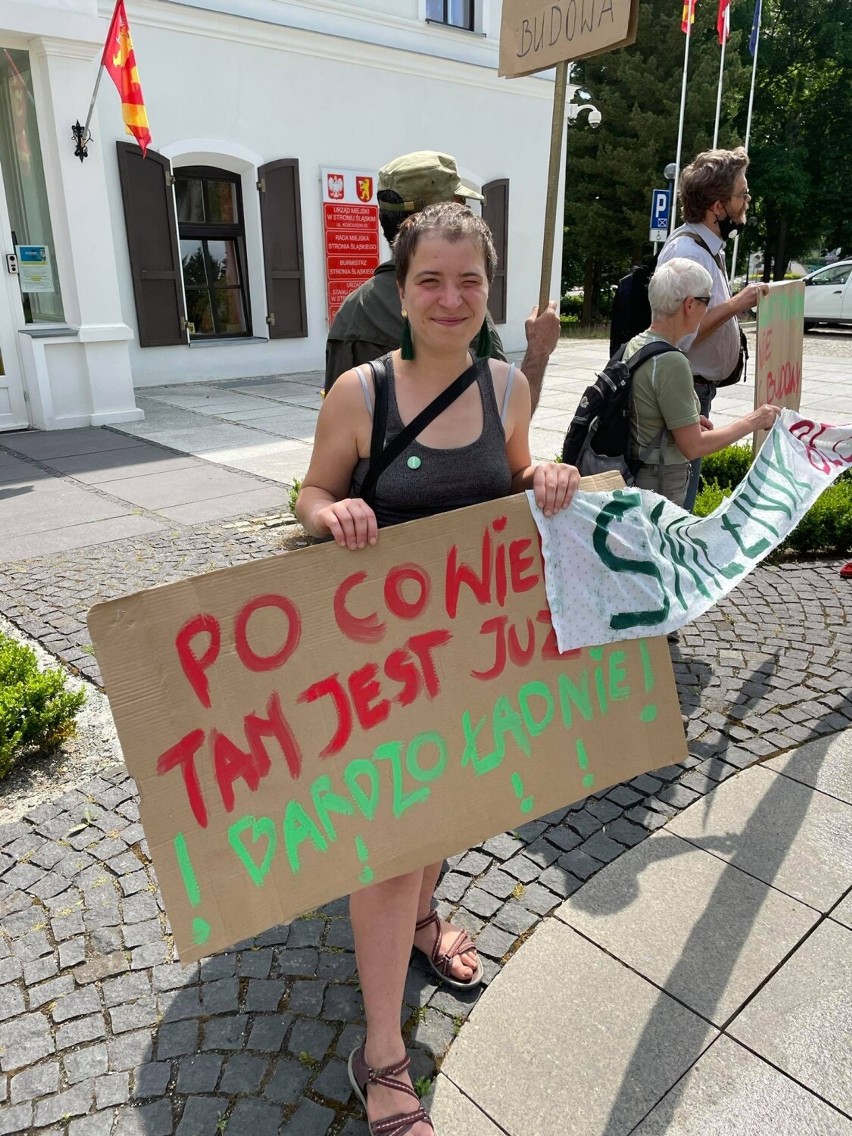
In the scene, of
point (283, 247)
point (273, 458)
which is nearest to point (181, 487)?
point (273, 458)

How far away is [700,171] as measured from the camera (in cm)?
369

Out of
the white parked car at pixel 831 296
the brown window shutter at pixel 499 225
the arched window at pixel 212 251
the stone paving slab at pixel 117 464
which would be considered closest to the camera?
the stone paving slab at pixel 117 464

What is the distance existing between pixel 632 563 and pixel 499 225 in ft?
44.4

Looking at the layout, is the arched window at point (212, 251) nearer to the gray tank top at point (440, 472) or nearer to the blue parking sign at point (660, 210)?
the blue parking sign at point (660, 210)

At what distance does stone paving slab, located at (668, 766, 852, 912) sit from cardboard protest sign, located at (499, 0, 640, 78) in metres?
2.28

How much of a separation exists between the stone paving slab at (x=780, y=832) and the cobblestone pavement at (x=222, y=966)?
97 mm

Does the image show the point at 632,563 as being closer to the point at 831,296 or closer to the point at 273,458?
the point at 273,458

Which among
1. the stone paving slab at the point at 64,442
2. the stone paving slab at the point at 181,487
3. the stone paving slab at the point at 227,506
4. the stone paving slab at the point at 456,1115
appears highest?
the stone paving slab at the point at 64,442

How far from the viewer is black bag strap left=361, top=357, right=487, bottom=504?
72.7 inches

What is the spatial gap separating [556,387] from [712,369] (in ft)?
25.6

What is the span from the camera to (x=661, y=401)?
127 inches

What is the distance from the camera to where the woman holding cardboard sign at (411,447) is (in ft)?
5.81

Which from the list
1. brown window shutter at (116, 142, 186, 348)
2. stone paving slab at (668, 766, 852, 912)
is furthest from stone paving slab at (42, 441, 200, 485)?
stone paving slab at (668, 766, 852, 912)

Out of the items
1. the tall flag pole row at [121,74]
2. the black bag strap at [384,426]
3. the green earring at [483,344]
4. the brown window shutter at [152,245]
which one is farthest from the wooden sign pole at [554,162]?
the brown window shutter at [152,245]
